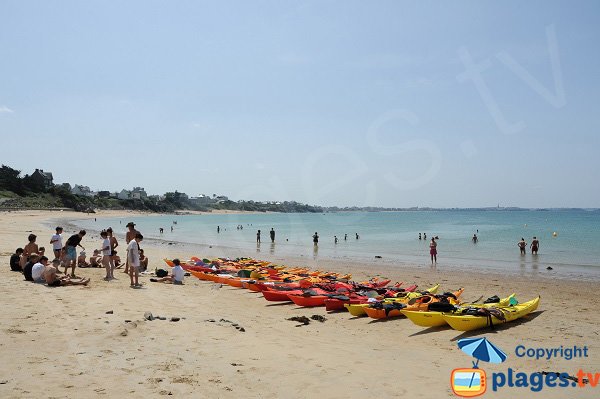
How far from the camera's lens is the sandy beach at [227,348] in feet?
15.9

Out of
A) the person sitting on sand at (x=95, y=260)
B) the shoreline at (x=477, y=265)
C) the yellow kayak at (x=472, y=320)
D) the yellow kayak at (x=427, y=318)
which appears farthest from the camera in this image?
the shoreline at (x=477, y=265)

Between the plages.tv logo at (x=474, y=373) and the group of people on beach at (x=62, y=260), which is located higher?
the group of people on beach at (x=62, y=260)

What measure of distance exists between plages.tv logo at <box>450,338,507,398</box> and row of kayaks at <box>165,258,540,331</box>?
7.42ft

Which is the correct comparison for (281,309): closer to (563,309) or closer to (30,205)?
(563,309)

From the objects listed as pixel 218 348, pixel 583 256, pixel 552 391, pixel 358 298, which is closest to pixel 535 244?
pixel 583 256

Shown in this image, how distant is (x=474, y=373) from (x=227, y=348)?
3.65m

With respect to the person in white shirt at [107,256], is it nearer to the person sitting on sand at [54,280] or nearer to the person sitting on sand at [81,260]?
the person sitting on sand at [54,280]

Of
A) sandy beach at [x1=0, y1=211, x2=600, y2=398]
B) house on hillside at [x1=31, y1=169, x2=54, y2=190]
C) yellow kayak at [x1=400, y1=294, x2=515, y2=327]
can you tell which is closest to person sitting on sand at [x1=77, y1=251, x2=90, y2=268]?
sandy beach at [x1=0, y1=211, x2=600, y2=398]

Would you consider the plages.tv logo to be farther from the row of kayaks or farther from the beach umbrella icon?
the row of kayaks

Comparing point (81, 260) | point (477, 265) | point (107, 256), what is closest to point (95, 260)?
point (81, 260)

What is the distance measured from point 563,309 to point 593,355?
14.6ft

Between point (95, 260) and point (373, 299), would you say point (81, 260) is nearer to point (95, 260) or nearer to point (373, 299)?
point (95, 260)

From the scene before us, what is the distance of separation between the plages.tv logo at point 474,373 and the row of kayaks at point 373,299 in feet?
7.42

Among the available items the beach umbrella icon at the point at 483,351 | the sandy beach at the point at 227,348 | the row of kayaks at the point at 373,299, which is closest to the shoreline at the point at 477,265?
the row of kayaks at the point at 373,299
